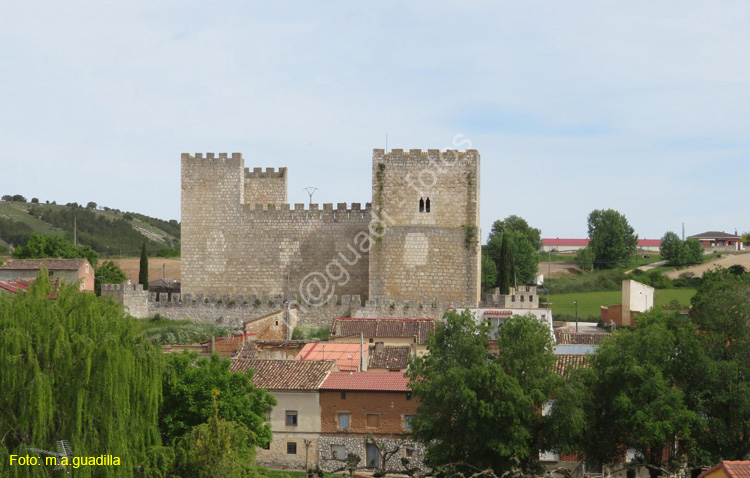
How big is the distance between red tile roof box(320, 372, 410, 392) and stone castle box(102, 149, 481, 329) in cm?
813

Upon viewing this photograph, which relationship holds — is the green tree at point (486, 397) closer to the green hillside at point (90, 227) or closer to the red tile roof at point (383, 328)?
the red tile roof at point (383, 328)

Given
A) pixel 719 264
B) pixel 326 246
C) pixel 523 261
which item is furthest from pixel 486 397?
pixel 719 264

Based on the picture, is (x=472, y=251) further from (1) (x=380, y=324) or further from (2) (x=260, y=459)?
(2) (x=260, y=459)

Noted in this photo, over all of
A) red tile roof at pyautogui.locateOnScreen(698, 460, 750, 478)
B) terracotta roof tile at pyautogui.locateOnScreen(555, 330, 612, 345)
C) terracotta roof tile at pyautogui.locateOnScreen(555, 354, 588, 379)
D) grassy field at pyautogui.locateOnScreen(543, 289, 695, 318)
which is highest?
grassy field at pyautogui.locateOnScreen(543, 289, 695, 318)

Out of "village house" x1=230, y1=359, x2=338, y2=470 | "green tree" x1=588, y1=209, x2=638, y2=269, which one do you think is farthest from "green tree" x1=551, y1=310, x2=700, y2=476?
"green tree" x1=588, y1=209, x2=638, y2=269

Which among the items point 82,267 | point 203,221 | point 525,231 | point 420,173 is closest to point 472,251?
point 420,173

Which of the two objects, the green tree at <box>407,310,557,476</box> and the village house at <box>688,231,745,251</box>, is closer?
the green tree at <box>407,310,557,476</box>

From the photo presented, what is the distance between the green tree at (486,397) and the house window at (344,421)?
302cm

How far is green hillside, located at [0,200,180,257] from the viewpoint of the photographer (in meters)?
91.3

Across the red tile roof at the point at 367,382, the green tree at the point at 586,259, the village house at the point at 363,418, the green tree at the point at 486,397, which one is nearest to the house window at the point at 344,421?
the village house at the point at 363,418

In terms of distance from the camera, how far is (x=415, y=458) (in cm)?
2480

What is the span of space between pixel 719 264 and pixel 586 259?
11.0 metres

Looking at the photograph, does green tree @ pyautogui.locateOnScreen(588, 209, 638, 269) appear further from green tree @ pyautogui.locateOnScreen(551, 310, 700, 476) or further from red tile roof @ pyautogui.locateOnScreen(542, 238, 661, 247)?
green tree @ pyautogui.locateOnScreen(551, 310, 700, 476)

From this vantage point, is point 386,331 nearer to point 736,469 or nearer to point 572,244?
point 736,469
